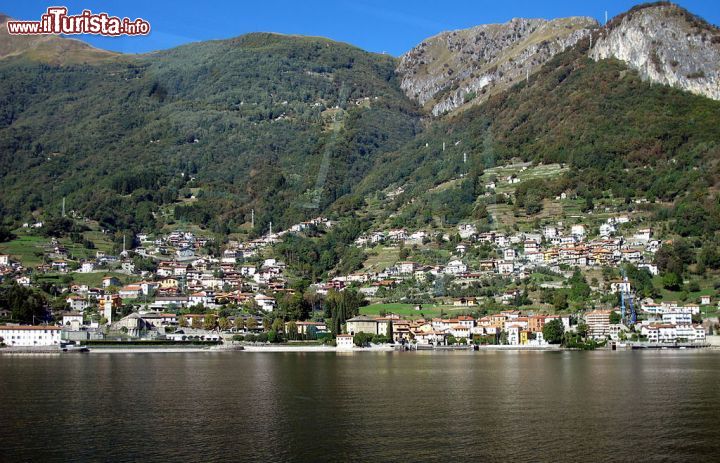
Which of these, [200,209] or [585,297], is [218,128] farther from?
[585,297]

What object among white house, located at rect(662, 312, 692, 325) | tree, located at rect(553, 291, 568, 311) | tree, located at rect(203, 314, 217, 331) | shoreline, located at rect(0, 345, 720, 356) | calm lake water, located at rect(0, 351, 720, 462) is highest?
tree, located at rect(553, 291, 568, 311)

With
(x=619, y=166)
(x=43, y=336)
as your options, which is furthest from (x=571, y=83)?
(x=43, y=336)

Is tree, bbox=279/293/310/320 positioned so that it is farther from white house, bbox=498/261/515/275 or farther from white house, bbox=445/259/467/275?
white house, bbox=498/261/515/275

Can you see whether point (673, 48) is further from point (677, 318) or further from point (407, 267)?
point (677, 318)

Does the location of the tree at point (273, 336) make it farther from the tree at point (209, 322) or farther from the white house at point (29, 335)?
the white house at point (29, 335)

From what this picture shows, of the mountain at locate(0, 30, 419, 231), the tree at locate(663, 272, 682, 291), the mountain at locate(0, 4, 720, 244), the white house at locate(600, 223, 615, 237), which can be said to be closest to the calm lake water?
the tree at locate(663, 272, 682, 291)

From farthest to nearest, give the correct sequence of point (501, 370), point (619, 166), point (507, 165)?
point (507, 165) → point (619, 166) → point (501, 370)

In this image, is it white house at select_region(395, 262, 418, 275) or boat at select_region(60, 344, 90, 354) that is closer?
boat at select_region(60, 344, 90, 354)
